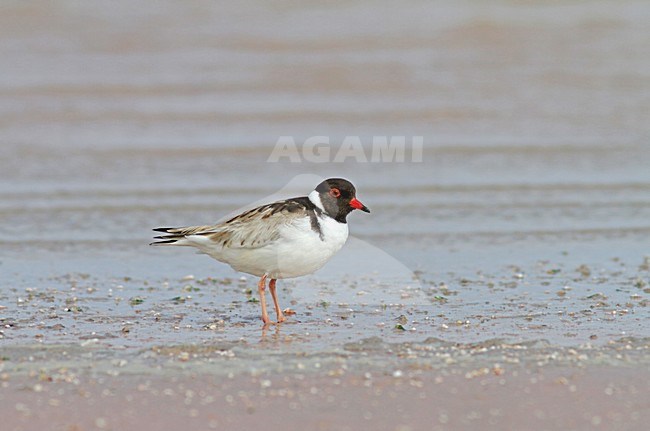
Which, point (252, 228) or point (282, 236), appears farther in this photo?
point (252, 228)

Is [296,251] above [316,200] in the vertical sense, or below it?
below

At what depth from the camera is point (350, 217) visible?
466 inches

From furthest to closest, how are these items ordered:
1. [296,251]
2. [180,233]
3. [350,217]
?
1. [350,217]
2. [180,233]
3. [296,251]

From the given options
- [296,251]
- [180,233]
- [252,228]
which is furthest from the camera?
[180,233]

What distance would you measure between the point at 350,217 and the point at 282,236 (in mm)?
4119

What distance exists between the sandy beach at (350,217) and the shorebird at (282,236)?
0.42 m

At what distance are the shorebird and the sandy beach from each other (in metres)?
0.42

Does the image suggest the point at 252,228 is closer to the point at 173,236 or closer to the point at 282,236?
the point at 282,236

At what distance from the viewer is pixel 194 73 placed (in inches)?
731

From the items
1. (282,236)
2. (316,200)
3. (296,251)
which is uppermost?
(316,200)

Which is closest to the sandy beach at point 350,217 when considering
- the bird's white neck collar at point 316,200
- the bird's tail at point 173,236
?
the bird's tail at point 173,236

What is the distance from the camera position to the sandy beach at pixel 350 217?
595cm

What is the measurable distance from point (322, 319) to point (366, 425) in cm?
252

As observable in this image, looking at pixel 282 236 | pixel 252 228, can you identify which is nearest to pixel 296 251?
pixel 282 236
